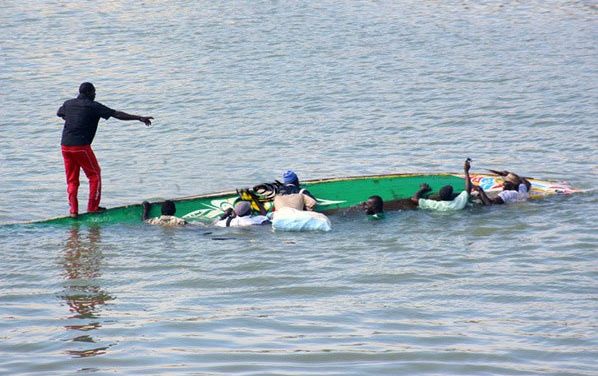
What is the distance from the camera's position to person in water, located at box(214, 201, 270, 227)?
1415 cm

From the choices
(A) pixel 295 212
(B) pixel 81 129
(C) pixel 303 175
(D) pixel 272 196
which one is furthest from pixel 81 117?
(C) pixel 303 175

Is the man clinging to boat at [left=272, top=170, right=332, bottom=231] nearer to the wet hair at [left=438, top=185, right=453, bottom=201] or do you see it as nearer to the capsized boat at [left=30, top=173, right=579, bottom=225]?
the capsized boat at [left=30, top=173, right=579, bottom=225]

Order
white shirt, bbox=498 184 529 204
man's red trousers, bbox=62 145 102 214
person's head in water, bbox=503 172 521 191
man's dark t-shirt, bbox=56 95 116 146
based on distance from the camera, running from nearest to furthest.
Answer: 1. man's dark t-shirt, bbox=56 95 116 146
2. man's red trousers, bbox=62 145 102 214
3. white shirt, bbox=498 184 529 204
4. person's head in water, bbox=503 172 521 191

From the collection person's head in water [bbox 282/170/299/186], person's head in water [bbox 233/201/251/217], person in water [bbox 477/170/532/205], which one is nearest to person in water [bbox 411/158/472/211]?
person in water [bbox 477/170/532/205]

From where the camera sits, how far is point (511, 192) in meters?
15.3

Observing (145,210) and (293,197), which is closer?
(293,197)

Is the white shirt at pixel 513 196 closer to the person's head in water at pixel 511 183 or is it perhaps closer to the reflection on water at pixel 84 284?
the person's head in water at pixel 511 183

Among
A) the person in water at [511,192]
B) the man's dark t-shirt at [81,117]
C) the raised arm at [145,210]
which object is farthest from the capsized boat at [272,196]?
the man's dark t-shirt at [81,117]

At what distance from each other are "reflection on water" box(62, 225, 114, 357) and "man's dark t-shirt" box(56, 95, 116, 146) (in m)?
1.26

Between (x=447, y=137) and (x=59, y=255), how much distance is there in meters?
9.88

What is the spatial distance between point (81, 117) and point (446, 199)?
16.7ft

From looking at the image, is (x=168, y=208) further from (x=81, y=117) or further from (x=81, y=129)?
(x=81, y=117)

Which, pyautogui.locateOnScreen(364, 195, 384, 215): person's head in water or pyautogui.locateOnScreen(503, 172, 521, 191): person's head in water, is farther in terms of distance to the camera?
pyautogui.locateOnScreen(503, 172, 521, 191): person's head in water

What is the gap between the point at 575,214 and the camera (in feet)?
48.8
